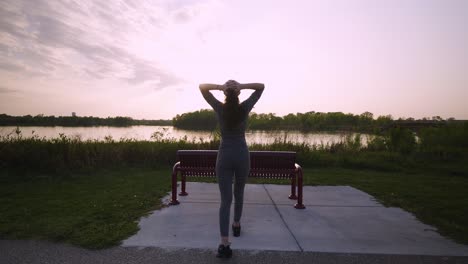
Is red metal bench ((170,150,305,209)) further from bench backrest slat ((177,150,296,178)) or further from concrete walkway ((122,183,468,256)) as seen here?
concrete walkway ((122,183,468,256))

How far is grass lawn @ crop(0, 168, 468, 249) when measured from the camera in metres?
3.53

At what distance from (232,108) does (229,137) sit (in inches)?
12.7

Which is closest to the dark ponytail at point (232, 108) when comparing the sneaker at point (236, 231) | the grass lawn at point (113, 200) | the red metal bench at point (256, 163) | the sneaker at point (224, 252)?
the sneaker at point (224, 252)

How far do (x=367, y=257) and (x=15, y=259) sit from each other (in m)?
3.70

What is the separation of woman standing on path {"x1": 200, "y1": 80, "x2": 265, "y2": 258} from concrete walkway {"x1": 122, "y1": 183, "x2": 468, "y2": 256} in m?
0.62

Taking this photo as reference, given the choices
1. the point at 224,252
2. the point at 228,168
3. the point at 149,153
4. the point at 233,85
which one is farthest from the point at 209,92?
the point at 149,153

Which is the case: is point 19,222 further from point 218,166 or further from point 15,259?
point 218,166

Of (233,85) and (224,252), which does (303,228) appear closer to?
(224,252)

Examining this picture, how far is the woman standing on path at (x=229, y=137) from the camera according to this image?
8.88 feet

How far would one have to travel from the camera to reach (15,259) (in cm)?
281

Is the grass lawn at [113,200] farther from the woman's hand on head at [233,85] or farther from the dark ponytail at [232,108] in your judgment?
the woman's hand on head at [233,85]

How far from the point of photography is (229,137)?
2.83 meters

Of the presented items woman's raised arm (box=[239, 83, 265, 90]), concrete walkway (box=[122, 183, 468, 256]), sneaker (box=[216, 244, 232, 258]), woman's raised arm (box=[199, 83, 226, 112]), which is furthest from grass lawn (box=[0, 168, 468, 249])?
woman's raised arm (box=[239, 83, 265, 90])

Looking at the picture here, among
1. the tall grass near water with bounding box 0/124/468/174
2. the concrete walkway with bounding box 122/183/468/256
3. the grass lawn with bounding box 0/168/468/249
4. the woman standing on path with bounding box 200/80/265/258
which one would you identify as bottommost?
the concrete walkway with bounding box 122/183/468/256
